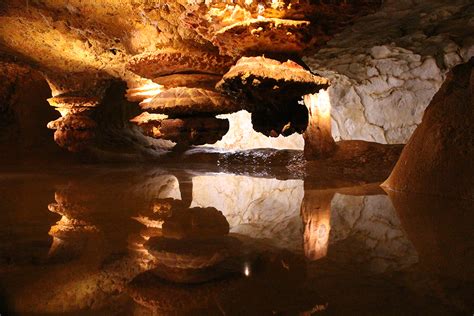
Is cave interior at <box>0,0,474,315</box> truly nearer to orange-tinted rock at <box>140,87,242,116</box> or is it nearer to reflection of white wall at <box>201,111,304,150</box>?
orange-tinted rock at <box>140,87,242,116</box>

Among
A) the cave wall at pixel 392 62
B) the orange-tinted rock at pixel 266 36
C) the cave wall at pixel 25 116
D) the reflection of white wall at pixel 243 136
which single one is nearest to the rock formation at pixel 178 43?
the orange-tinted rock at pixel 266 36

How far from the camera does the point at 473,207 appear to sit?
233 cm

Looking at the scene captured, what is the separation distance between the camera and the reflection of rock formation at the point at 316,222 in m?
1.58

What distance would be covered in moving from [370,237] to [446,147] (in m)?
1.52

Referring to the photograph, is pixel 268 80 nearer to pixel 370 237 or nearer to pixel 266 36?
pixel 266 36

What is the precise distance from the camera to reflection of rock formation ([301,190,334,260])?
1584 millimetres

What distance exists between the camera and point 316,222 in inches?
82.9

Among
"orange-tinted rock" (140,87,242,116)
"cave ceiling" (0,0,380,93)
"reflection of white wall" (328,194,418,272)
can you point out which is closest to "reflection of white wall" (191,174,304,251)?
"reflection of white wall" (328,194,418,272)

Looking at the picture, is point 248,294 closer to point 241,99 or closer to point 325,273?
point 325,273

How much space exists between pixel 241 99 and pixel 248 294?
8.20ft

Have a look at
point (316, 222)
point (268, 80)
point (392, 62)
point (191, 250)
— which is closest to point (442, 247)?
point (316, 222)

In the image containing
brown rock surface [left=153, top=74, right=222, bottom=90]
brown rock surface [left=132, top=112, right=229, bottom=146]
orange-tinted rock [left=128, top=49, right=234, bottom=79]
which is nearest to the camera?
orange-tinted rock [left=128, top=49, right=234, bottom=79]

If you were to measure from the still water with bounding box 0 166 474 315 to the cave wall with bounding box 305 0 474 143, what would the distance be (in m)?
4.28

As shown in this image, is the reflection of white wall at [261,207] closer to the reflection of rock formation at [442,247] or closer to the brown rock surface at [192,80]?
the reflection of rock formation at [442,247]
